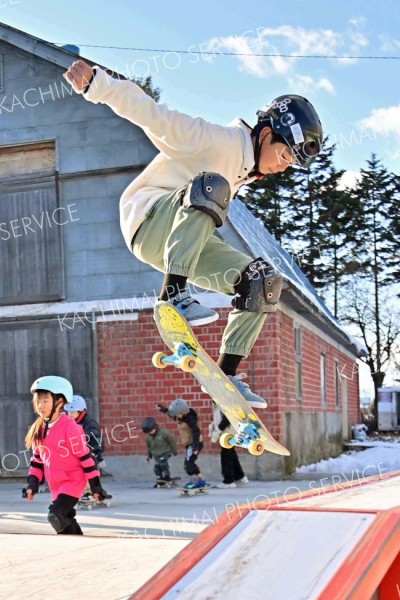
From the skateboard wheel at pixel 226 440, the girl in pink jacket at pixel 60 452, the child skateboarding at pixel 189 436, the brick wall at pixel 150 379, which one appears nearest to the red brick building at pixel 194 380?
the brick wall at pixel 150 379

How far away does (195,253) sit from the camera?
4.16 meters

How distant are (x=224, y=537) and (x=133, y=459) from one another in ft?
35.7

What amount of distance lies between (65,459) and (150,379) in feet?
26.9

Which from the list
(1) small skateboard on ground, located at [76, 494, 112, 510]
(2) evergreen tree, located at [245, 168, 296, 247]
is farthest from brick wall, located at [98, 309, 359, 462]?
(2) evergreen tree, located at [245, 168, 296, 247]

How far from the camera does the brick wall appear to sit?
45.0ft

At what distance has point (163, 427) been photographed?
46.0 ft

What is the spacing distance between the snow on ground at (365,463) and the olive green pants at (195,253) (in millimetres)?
9244

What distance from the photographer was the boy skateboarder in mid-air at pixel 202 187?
4.14 m

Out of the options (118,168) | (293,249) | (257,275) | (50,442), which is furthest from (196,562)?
(293,249)

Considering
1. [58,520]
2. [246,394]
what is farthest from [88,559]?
[58,520]

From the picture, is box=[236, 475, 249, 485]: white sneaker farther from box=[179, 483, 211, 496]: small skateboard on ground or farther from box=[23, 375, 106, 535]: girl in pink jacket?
box=[23, 375, 106, 535]: girl in pink jacket

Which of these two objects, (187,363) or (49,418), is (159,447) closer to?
(49,418)

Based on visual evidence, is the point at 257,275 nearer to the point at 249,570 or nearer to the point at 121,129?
the point at 249,570

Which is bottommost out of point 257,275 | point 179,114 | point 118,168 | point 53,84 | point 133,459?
point 133,459
